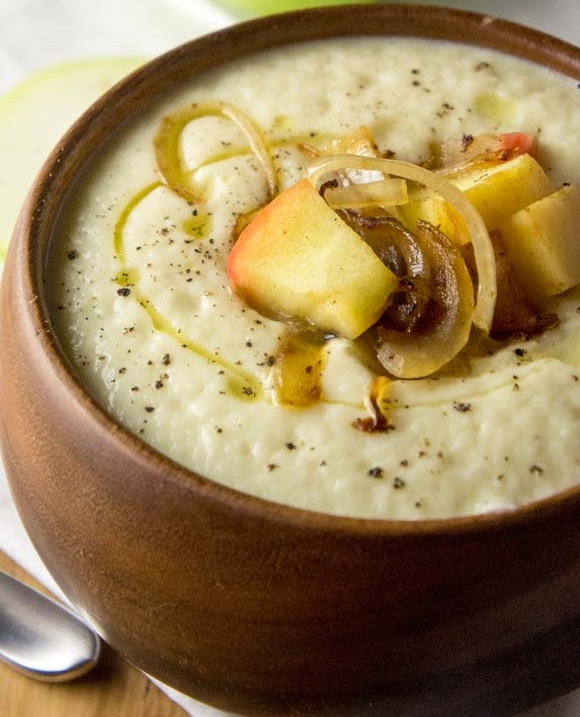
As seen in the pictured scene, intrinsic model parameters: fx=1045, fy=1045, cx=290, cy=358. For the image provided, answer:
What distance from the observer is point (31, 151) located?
2600mm

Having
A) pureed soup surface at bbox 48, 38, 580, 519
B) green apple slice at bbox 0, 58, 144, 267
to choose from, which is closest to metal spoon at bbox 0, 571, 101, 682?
pureed soup surface at bbox 48, 38, 580, 519

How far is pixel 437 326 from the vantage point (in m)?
1.54

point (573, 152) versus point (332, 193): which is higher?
point (573, 152)

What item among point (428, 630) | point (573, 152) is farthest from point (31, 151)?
point (428, 630)

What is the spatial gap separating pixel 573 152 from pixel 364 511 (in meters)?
0.85

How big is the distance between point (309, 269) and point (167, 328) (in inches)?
9.0

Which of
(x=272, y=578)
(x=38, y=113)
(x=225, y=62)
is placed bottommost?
(x=272, y=578)

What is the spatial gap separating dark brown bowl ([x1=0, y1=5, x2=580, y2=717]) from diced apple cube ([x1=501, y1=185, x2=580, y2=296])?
1.45ft

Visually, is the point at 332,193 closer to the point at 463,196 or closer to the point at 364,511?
the point at 463,196

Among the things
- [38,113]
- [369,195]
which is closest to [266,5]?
[38,113]

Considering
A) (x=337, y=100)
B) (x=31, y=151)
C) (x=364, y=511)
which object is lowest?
(x=364, y=511)

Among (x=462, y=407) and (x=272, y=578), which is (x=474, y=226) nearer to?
(x=462, y=407)

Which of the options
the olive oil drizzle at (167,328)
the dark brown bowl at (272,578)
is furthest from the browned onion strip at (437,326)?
the dark brown bowl at (272,578)

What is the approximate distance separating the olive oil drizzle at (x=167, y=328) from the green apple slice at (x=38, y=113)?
2.32 ft
